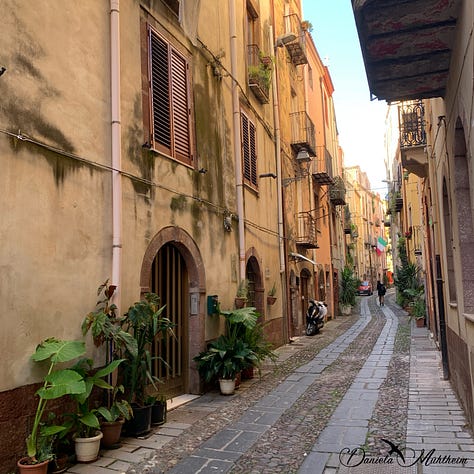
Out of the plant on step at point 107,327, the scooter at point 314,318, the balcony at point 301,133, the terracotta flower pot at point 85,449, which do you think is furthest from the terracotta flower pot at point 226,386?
the balcony at point 301,133

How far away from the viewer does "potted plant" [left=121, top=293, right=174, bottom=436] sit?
544 centimetres

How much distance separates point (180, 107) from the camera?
7.86 m

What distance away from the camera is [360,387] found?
7895 mm

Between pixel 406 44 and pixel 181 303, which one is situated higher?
pixel 406 44

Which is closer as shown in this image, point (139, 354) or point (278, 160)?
point (139, 354)

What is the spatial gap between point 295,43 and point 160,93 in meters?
9.99

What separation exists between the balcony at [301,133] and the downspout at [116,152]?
10.6 meters

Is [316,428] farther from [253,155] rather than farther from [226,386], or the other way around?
[253,155]

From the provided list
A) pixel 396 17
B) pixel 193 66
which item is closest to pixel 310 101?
pixel 193 66

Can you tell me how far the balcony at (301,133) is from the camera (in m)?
16.3

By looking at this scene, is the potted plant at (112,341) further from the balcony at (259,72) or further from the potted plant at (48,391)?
the balcony at (259,72)

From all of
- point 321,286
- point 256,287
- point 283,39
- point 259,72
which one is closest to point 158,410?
point 256,287

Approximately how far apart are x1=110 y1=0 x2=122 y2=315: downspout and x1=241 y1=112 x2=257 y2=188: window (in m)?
5.14

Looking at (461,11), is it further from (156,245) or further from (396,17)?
(156,245)
